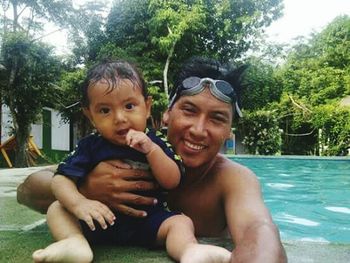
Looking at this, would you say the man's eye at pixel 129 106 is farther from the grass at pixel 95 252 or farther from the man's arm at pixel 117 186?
the grass at pixel 95 252

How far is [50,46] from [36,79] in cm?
130

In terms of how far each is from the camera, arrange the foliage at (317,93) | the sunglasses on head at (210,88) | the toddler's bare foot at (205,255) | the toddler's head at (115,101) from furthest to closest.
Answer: the foliage at (317,93) < the sunglasses on head at (210,88) < the toddler's head at (115,101) < the toddler's bare foot at (205,255)

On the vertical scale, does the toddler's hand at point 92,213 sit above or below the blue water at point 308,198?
above

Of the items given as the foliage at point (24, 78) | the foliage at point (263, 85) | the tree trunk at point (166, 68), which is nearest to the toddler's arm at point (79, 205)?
the foliage at point (24, 78)

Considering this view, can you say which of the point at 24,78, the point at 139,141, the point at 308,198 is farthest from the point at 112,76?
the point at 24,78

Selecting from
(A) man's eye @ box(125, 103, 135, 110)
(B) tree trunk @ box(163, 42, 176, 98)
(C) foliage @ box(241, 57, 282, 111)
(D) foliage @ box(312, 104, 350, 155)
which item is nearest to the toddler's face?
(A) man's eye @ box(125, 103, 135, 110)

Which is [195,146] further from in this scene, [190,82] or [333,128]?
[333,128]

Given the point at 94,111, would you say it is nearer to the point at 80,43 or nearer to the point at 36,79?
the point at 36,79

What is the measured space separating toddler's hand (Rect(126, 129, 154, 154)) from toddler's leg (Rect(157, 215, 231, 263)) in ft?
1.16

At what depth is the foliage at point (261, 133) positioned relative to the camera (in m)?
20.4

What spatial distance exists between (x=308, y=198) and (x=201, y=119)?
260 inches

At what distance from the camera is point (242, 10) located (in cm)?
2438

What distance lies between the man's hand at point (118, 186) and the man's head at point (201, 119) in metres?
0.34

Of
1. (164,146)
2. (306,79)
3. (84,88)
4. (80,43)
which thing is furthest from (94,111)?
(306,79)
